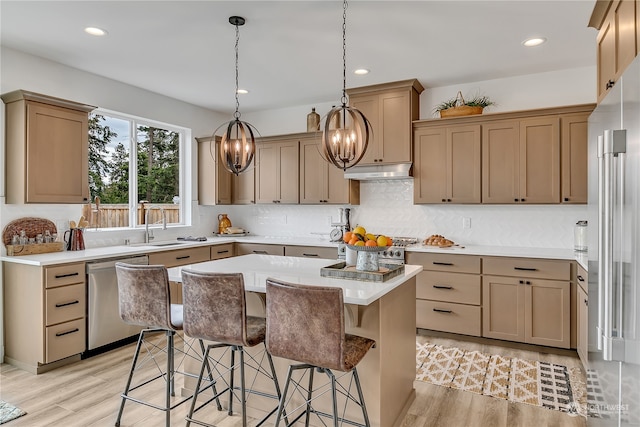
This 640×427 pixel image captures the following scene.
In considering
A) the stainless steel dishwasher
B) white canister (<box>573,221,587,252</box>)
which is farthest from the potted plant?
the stainless steel dishwasher

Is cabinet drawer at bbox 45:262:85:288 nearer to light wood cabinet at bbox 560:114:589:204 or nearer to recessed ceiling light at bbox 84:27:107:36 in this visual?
recessed ceiling light at bbox 84:27:107:36

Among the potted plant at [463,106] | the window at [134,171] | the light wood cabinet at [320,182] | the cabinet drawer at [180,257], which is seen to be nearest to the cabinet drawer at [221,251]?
the cabinet drawer at [180,257]

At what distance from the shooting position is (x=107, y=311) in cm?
365

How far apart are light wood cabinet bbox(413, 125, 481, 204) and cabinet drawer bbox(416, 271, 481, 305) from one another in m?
0.83

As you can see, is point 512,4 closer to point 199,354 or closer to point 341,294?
point 341,294

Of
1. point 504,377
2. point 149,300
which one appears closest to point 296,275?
point 149,300

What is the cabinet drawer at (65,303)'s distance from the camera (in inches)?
127

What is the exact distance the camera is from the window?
14.2 ft

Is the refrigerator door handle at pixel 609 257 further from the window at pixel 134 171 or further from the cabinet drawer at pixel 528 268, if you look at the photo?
the window at pixel 134 171

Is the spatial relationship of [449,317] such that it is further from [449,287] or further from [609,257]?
[609,257]

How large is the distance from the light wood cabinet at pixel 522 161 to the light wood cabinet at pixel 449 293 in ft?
2.56

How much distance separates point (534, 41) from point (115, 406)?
4.34 metres

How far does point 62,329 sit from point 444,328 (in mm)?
3545

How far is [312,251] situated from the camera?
4730 millimetres
